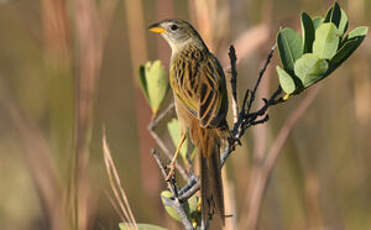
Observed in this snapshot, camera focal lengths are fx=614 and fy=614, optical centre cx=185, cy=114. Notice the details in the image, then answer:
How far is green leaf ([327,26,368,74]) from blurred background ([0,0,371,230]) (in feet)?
2.16

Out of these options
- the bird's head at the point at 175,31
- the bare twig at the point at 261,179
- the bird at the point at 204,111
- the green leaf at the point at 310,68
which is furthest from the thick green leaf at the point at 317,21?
the bird's head at the point at 175,31

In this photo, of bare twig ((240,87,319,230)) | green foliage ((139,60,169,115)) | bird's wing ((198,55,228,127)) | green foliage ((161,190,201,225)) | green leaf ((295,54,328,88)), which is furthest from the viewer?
bare twig ((240,87,319,230))

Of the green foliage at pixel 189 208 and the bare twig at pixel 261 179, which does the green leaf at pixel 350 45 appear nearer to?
the green foliage at pixel 189 208

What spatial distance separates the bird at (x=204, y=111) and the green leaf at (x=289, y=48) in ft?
0.97

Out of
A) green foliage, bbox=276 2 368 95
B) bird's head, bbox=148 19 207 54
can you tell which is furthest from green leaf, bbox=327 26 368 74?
bird's head, bbox=148 19 207 54

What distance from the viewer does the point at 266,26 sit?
2166mm

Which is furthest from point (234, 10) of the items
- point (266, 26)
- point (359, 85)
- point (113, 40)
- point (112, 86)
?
point (113, 40)

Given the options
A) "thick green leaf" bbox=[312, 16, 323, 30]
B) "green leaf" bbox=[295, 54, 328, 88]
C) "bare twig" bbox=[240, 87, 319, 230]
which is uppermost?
"thick green leaf" bbox=[312, 16, 323, 30]

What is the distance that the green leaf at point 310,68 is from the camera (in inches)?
47.0

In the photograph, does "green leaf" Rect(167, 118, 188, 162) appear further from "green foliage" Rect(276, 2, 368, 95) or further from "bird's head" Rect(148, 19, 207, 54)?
"bird's head" Rect(148, 19, 207, 54)

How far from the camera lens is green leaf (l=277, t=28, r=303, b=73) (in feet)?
4.15

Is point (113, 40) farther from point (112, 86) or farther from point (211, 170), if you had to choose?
point (211, 170)

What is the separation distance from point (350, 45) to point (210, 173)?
45 centimetres

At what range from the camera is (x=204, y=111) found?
1625 mm
